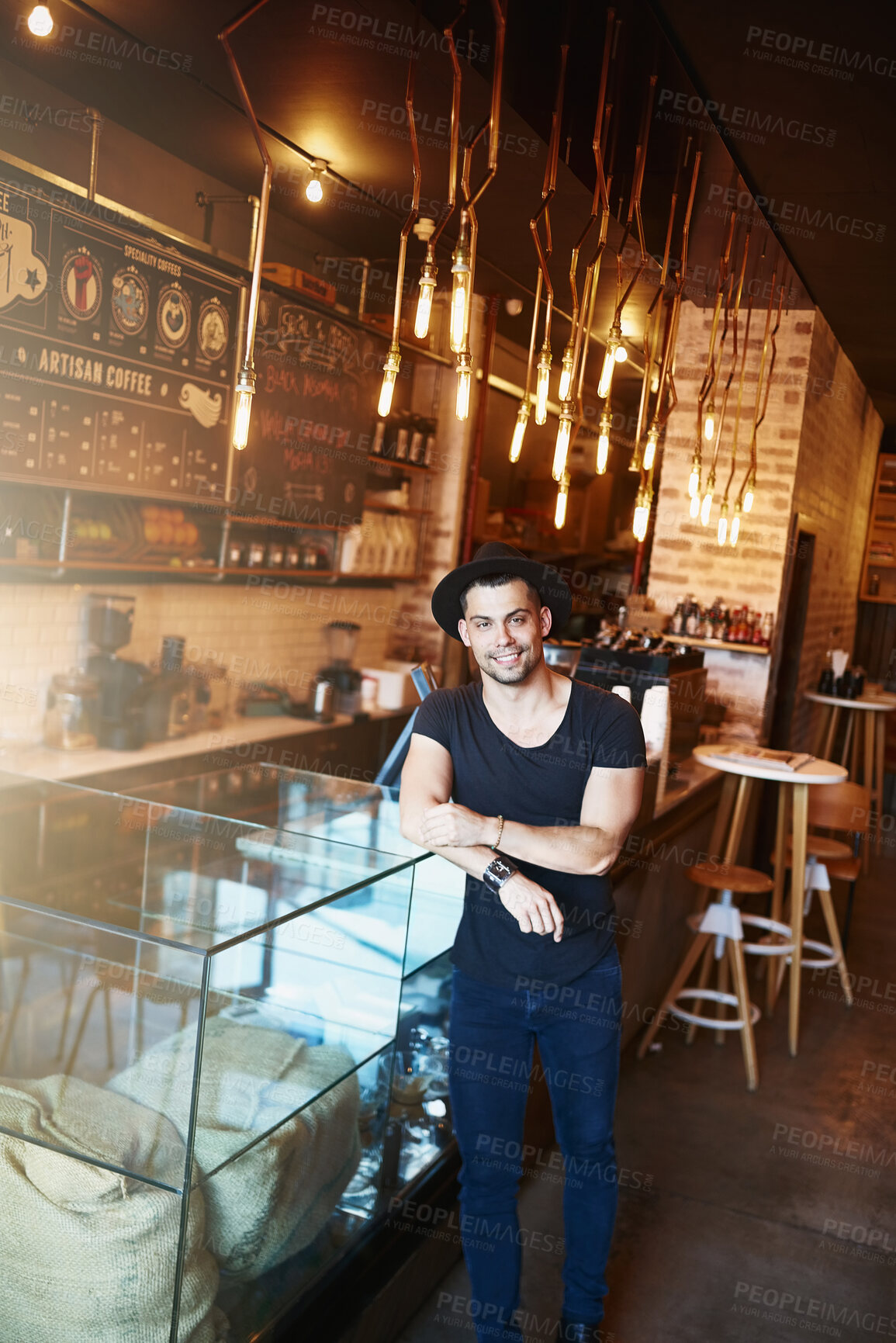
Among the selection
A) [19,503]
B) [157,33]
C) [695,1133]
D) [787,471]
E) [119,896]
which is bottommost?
[695,1133]

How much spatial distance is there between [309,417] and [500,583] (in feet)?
11.4

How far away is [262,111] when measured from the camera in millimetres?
3746

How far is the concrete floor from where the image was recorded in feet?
8.28

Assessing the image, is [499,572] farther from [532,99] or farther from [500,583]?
[532,99]

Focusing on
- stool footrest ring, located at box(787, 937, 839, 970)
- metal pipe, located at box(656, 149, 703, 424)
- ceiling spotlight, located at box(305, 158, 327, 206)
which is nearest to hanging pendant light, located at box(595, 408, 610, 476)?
metal pipe, located at box(656, 149, 703, 424)

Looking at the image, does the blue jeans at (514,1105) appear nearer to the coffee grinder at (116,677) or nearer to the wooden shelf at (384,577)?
the coffee grinder at (116,677)

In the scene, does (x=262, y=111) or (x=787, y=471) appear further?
(x=787, y=471)

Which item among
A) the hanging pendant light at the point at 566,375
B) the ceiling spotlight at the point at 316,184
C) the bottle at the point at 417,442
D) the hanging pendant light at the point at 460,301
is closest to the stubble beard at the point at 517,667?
the hanging pendant light at the point at 460,301

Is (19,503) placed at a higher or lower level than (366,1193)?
higher

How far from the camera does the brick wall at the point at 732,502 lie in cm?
595

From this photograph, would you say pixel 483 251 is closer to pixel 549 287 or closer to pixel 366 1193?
pixel 549 287

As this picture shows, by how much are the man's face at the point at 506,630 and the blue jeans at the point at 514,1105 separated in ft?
2.13

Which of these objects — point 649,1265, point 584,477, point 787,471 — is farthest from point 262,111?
point 584,477

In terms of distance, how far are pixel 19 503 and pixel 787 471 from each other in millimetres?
4203
